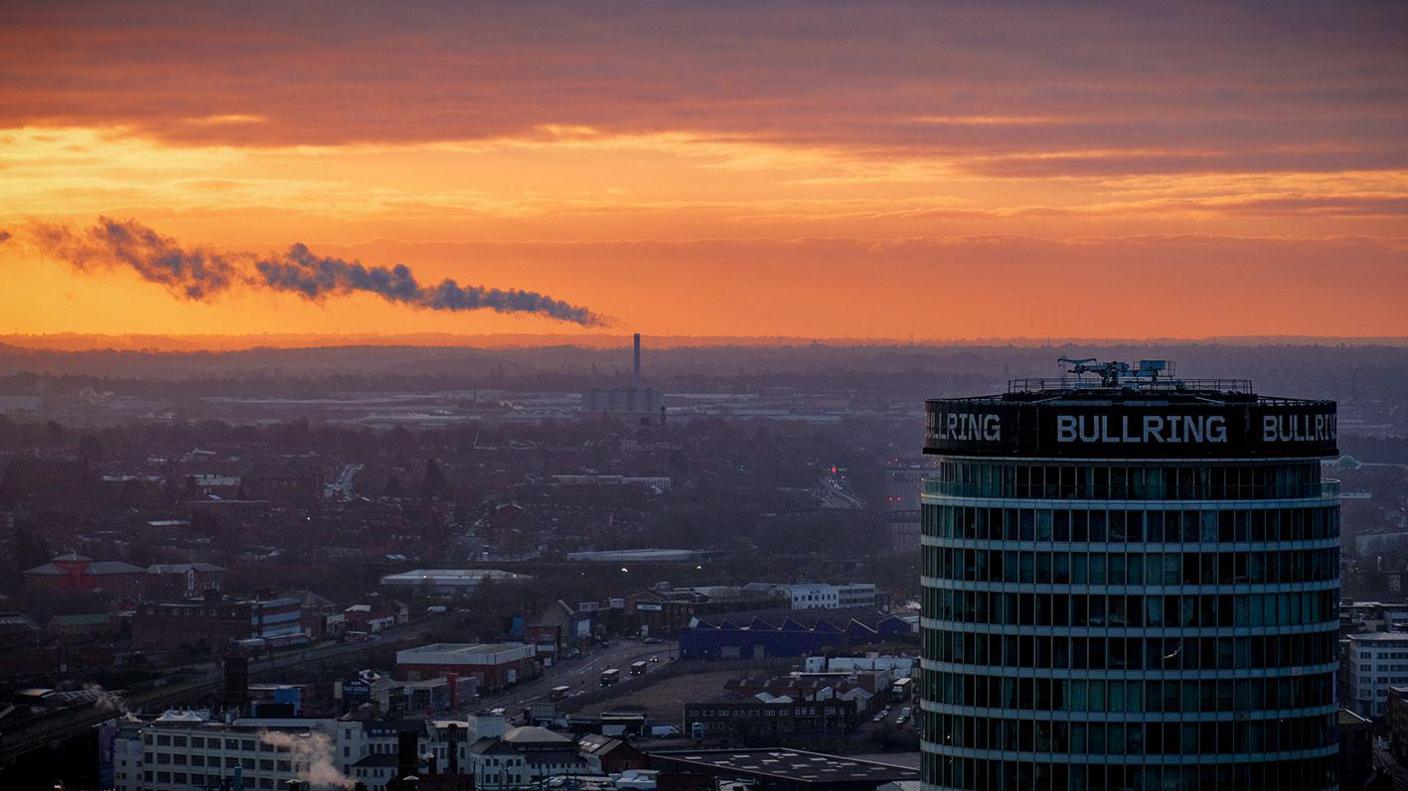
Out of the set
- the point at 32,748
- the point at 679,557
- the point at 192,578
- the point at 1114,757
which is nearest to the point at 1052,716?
the point at 1114,757

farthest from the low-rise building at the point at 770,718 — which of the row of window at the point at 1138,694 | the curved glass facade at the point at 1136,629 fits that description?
the row of window at the point at 1138,694

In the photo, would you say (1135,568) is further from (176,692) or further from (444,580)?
(444,580)

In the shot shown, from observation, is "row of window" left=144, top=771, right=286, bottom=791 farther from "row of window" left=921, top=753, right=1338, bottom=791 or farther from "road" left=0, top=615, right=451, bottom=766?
"row of window" left=921, top=753, right=1338, bottom=791

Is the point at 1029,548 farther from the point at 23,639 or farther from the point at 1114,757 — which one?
the point at 23,639

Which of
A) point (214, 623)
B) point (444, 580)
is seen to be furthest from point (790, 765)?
point (444, 580)

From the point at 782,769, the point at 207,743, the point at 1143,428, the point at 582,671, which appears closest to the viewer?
the point at 1143,428

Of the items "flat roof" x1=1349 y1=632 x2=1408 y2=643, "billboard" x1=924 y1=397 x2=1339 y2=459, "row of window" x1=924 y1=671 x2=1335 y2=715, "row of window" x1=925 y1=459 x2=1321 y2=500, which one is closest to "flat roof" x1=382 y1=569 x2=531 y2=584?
"flat roof" x1=1349 y1=632 x2=1408 y2=643

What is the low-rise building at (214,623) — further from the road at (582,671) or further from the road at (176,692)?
the road at (582,671)
